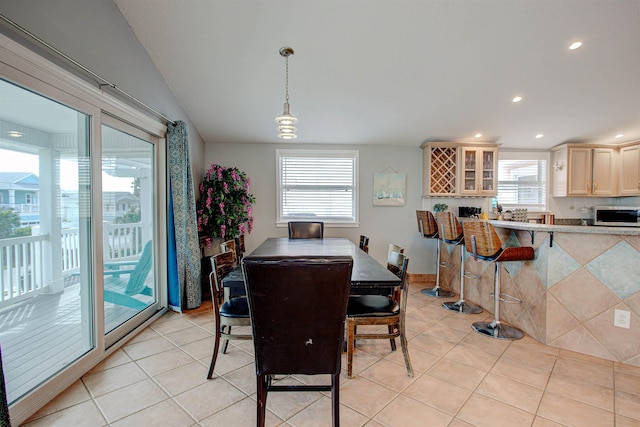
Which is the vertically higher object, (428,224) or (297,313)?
(428,224)

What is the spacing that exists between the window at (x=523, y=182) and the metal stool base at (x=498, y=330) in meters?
2.56

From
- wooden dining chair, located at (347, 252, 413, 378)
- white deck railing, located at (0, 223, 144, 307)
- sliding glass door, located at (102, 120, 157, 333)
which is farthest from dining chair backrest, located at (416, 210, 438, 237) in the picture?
white deck railing, located at (0, 223, 144, 307)

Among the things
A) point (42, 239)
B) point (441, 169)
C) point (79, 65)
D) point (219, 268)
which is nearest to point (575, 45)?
point (441, 169)

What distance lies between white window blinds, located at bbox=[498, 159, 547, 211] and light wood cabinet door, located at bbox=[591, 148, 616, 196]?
2.02ft

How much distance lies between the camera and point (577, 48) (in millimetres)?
2471

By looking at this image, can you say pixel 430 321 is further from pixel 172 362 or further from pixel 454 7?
pixel 454 7

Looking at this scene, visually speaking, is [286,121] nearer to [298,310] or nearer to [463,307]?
[298,310]

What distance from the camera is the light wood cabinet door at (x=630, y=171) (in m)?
4.14

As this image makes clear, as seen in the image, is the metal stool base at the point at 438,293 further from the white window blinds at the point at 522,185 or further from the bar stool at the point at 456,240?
the white window blinds at the point at 522,185

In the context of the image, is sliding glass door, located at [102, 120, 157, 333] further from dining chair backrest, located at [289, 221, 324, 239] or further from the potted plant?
dining chair backrest, located at [289, 221, 324, 239]

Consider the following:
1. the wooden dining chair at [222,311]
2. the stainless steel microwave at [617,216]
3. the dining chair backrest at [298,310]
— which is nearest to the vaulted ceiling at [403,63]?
the stainless steel microwave at [617,216]

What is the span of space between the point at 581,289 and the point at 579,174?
2.98 m

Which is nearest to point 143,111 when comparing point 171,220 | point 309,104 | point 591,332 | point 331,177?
point 171,220

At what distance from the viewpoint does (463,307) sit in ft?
10.8
